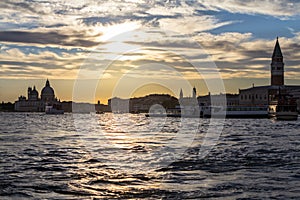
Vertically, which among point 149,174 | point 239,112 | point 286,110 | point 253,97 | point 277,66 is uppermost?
point 277,66

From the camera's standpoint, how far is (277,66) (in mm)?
144625

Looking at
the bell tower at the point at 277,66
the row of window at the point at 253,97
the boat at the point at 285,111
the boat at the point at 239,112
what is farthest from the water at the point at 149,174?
the row of window at the point at 253,97

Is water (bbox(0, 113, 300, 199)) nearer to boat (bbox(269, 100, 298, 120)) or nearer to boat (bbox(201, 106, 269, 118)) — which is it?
boat (bbox(269, 100, 298, 120))

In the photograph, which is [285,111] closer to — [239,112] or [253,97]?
[239,112]

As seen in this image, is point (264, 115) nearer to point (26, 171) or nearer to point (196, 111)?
point (196, 111)

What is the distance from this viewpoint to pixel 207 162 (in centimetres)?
2012

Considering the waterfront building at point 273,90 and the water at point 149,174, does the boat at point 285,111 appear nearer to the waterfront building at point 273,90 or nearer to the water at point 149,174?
the waterfront building at point 273,90

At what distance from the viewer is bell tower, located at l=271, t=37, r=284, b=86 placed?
14362cm

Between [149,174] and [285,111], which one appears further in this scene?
[285,111]

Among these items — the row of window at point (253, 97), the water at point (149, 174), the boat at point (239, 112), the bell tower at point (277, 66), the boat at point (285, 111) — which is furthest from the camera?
the row of window at point (253, 97)

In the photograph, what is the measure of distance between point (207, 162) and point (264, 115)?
9273 centimetres

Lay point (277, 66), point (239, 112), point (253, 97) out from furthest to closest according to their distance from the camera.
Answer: point (253, 97) < point (277, 66) < point (239, 112)

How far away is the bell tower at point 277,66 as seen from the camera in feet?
471

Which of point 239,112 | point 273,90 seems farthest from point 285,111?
point 273,90
